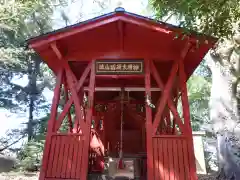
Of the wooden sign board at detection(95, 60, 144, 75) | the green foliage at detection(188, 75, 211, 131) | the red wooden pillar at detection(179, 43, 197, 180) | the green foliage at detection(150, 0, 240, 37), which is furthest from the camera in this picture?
the green foliage at detection(188, 75, 211, 131)

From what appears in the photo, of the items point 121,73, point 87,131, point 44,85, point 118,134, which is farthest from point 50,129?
point 44,85

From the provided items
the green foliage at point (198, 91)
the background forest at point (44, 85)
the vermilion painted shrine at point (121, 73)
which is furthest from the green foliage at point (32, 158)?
the green foliage at point (198, 91)

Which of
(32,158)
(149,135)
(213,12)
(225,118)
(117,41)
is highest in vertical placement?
(117,41)

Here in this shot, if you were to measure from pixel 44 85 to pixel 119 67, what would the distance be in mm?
14997

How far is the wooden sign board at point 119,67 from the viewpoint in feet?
18.6

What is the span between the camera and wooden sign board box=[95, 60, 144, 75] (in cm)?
566

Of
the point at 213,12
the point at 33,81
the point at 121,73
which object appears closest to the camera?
the point at 213,12

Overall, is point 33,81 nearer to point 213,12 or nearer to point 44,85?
point 44,85

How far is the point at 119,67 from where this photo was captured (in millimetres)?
→ 5746

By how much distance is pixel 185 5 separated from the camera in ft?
12.8

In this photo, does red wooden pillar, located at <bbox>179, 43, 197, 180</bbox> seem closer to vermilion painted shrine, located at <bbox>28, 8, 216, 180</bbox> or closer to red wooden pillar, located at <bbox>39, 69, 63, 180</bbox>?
vermilion painted shrine, located at <bbox>28, 8, 216, 180</bbox>

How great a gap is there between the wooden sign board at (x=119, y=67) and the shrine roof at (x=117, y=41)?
0.41 ft

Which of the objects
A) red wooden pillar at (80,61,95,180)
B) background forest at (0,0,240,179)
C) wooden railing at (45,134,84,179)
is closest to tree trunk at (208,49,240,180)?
background forest at (0,0,240,179)

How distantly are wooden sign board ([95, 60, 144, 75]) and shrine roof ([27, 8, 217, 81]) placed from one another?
13cm
